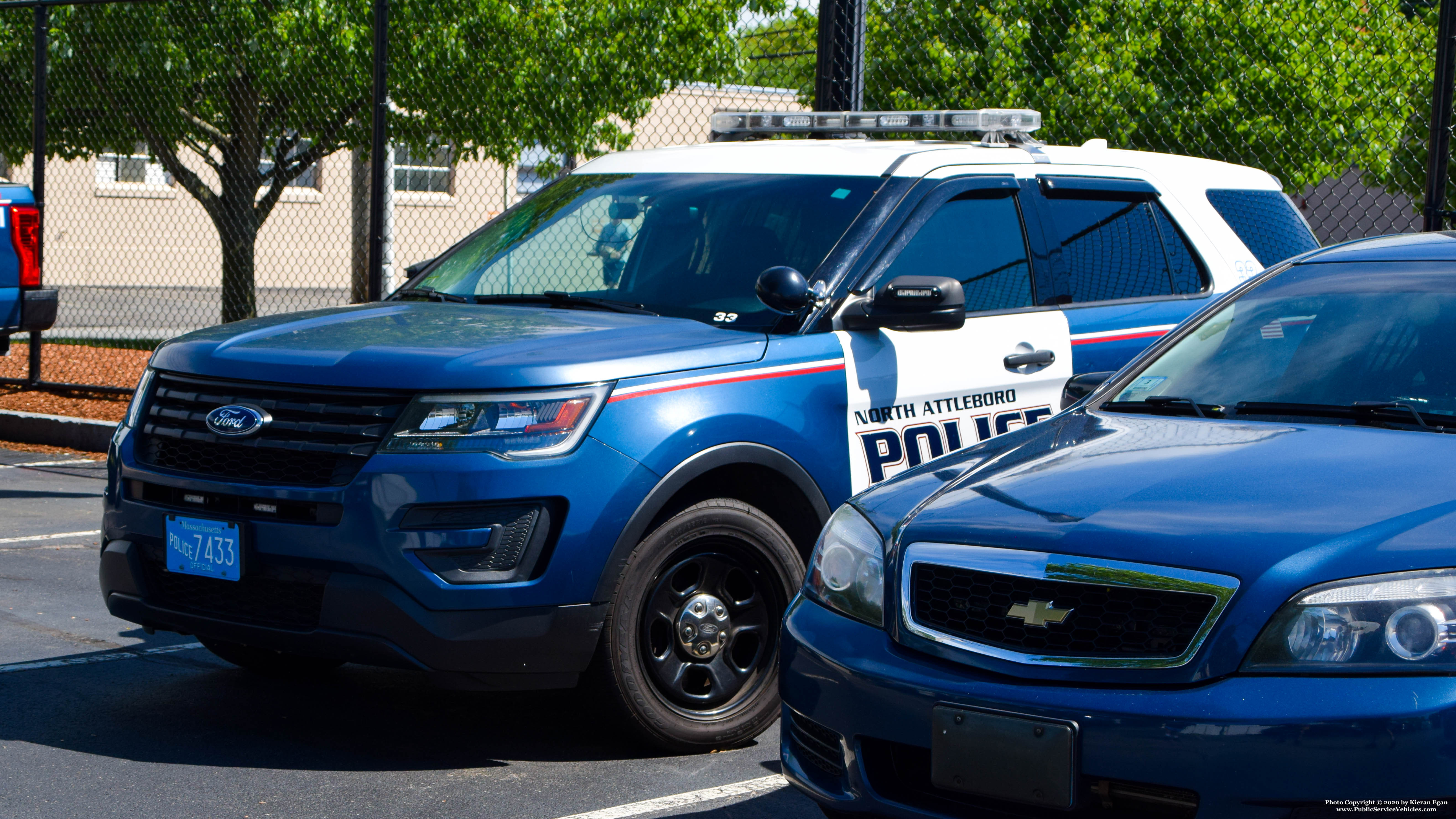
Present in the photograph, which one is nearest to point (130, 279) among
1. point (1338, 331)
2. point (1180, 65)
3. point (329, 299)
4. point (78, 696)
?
point (329, 299)

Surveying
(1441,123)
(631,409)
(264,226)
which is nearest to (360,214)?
(264,226)

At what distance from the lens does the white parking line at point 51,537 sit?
7.60m

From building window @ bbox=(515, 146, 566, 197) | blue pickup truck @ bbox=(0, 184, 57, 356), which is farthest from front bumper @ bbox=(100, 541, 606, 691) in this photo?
building window @ bbox=(515, 146, 566, 197)

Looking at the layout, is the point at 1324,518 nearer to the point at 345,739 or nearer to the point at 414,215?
the point at 345,739

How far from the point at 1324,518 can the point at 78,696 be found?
3.85 meters

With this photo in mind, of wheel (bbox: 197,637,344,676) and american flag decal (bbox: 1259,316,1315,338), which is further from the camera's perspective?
wheel (bbox: 197,637,344,676)

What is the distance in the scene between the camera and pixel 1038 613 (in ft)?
9.76

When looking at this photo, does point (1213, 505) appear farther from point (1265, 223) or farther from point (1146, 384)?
point (1265, 223)

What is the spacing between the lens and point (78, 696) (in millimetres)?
4980

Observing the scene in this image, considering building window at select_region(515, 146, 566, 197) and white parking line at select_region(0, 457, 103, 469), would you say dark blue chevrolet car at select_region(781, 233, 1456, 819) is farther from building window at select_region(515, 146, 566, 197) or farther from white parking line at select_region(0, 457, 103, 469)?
building window at select_region(515, 146, 566, 197)

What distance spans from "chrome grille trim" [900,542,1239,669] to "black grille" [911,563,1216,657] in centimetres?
1

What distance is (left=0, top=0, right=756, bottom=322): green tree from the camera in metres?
16.0

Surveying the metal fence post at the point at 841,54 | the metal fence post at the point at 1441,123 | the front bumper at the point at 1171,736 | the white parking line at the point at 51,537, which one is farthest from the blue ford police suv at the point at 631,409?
the metal fence post at the point at 841,54

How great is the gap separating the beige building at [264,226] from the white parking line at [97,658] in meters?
20.2
